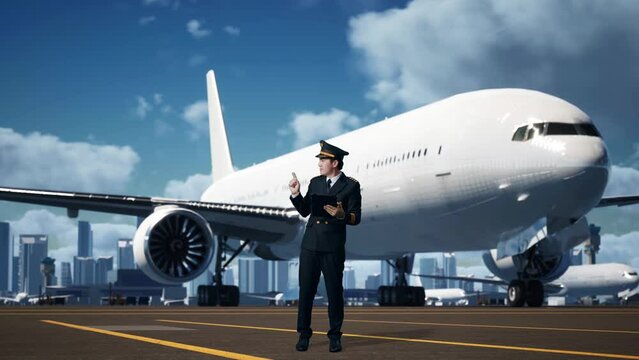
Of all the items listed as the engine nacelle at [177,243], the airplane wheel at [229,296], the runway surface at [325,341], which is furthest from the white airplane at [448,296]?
the runway surface at [325,341]

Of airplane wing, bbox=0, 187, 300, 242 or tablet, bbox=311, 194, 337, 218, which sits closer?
tablet, bbox=311, 194, 337, 218

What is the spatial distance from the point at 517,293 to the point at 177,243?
27.5 ft

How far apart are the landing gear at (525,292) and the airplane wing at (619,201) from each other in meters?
5.45

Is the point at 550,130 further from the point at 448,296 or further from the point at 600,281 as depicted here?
the point at 448,296

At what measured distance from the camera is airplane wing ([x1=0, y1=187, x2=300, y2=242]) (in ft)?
80.4

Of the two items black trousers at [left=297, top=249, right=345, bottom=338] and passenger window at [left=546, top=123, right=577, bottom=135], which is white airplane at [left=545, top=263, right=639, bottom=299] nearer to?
passenger window at [left=546, top=123, right=577, bottom=135]

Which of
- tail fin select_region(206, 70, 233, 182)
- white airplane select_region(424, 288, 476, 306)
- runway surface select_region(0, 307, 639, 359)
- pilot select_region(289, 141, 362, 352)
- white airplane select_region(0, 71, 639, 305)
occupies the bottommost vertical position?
white airplane select_region(424, 288, 476, 306)

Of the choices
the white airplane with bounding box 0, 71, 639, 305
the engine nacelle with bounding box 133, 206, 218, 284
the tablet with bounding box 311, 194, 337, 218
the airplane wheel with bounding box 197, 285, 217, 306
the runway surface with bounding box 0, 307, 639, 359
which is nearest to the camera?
the runway surface with bounding box 0, 307, 639, 359

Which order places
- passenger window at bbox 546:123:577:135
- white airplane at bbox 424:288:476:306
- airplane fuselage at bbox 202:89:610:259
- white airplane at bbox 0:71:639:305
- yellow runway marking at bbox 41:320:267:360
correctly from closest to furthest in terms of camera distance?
Result: yellow runway marking at bbox 41:320:267:360 → airplane fuselage at bbox 202:89:610:259 → white airplane at bbox 0:71:639:305 → passenger window at bbox 546:123:577:135 → white airplane at bbox 424:288:476:306

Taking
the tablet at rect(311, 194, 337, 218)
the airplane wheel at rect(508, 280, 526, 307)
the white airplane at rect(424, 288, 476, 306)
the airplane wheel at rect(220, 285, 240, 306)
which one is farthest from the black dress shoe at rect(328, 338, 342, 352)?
the white airplane at rect(424, 288, 476, 306)

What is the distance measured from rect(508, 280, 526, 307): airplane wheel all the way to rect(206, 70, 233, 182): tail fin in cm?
1959

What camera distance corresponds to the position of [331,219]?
7988 mm

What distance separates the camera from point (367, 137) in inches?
984

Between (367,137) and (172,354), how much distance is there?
60.1 feet
